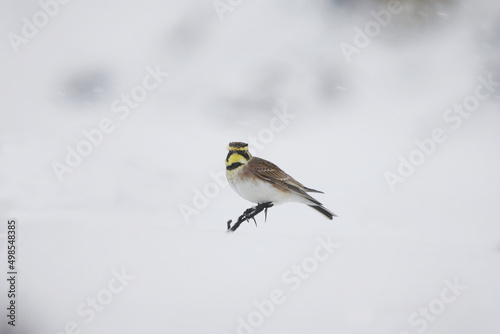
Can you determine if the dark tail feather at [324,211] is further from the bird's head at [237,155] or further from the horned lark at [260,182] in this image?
the bird's head at [237,155]

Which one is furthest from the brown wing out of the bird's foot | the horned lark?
the bird's foot

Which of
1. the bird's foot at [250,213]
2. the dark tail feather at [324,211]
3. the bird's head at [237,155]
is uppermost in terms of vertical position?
the bird's head at [237,155]

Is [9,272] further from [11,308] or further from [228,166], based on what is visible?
[228,166]

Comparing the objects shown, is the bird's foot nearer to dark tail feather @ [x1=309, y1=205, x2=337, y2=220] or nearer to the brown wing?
the brown wing

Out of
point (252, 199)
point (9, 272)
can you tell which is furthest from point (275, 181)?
point (9, 272)

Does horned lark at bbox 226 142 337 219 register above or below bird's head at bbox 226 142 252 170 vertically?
below

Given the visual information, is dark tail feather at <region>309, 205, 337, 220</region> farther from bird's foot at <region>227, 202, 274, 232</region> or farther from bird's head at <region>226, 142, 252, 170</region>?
bird's head at <region>226, 142, 252, 170</region>

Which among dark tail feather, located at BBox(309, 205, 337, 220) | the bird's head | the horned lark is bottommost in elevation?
dark tail feather, located at BBox(309, 205, 337, 220)

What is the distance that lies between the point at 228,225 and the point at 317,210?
604mm

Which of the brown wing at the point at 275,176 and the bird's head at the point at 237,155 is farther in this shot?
the brown wing at the point at 275,176

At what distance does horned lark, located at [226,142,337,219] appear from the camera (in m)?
3.83

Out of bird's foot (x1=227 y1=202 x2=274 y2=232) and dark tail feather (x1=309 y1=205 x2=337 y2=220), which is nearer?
bird's foot (x1=227 y1=202 x2=274 y2=232)

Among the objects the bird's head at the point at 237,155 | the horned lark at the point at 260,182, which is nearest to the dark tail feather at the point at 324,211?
the horned lark at the point at 260,182

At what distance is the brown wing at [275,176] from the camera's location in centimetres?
386
